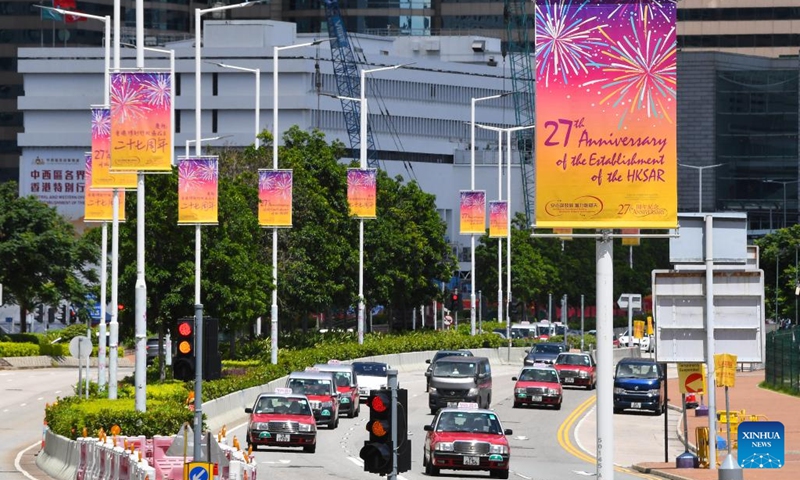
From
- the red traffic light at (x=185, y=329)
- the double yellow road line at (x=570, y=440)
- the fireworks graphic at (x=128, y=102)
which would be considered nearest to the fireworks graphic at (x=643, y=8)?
the red traffic light at (x=185, y=329)

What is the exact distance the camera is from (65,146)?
164375 mm

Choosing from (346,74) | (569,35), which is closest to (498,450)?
(569,35)

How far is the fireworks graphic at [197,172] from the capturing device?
4925 centimetres

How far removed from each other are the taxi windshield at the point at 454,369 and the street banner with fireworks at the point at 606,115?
33.3 m

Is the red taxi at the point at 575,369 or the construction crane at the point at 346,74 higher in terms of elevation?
the construction crane at the point at 346,74

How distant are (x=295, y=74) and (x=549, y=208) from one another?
141574mm

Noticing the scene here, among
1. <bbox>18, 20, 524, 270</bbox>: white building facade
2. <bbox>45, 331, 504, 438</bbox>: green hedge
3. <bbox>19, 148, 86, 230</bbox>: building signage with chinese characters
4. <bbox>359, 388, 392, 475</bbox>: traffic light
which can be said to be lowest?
<bbox>45, 331, 504, 438</bbox>: green hedge

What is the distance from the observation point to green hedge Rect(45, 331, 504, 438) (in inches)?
1575

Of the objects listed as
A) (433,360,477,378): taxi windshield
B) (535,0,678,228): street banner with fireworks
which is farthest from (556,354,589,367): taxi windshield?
(535,0,678,228): street banner with fireworks

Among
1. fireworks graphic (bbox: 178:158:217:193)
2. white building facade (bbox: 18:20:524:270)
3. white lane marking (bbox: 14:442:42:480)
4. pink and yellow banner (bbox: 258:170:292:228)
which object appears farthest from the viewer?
white building facade (bbox: 18:20:524:270)

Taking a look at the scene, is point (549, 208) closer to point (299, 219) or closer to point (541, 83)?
point (541, 83)

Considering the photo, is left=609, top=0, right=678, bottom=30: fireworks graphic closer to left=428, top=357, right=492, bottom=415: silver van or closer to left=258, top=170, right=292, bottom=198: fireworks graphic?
left=428, top=357, right=492, bottom=415: silver van

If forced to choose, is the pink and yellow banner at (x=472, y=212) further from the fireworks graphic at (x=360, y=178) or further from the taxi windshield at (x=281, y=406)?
the taxi windshield at (x=281, y=406)

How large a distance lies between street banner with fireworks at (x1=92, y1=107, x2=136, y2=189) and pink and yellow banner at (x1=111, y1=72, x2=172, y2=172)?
4.66 m
